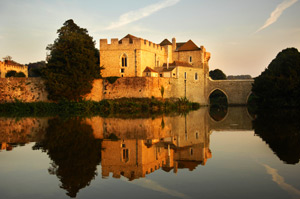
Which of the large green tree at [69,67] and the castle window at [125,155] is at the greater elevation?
the large green tree at [69,67]

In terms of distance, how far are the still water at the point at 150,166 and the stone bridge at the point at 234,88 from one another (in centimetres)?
3048

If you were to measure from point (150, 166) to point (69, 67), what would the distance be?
2535cm

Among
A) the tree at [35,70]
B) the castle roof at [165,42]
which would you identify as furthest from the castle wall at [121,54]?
the tree at [35,70]

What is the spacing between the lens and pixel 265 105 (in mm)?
36188

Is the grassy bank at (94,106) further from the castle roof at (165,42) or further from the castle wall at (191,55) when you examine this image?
the castle roof at (165,42)

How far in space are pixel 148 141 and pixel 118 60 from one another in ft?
87.9

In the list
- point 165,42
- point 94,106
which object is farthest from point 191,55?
point 94,106

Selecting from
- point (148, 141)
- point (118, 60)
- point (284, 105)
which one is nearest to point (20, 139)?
point (148, 141)

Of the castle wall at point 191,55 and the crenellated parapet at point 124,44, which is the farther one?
the castle wall at point 191,55

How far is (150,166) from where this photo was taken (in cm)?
873

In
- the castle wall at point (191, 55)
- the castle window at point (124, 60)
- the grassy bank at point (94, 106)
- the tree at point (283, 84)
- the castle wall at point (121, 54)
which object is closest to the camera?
the grassy bank at point (94, 106)

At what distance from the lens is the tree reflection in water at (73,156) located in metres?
7.11

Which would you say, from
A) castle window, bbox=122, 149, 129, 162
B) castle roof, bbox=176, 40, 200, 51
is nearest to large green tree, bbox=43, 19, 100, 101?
castle roof, bbox=176, 40, 200, 51

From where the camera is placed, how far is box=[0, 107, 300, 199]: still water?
643 centimetres
